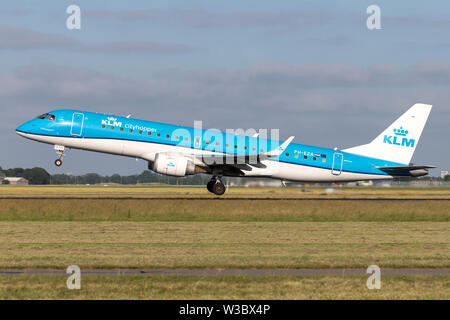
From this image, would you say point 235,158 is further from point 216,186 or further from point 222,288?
point 222,288

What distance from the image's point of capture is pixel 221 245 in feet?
71.6

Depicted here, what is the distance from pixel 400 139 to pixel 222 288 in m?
41.1

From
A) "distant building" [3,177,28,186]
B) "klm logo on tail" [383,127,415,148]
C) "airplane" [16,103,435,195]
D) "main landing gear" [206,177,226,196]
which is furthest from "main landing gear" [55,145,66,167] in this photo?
"distant building" [3,177,28,186]

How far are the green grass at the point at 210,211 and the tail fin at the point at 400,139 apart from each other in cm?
1201

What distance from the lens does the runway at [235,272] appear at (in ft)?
51.1

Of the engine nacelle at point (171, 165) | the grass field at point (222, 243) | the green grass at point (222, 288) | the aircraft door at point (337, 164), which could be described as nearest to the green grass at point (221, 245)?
the grass field at point (222, 243)

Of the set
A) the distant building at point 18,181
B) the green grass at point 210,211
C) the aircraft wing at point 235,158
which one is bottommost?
the green grass at point 210,211

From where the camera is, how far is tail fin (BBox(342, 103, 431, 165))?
51.8 metres

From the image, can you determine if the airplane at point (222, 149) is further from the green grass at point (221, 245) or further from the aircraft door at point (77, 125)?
the green grass at point (221, 245)

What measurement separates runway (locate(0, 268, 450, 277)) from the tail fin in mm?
35876

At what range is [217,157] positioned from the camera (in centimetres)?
4519

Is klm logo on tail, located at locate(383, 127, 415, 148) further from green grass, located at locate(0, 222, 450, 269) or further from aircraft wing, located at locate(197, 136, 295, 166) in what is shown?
green grass, located at locate(0, 222, 450, 269)

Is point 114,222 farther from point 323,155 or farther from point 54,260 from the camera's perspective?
point 323,155

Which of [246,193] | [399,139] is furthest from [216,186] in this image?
[246,193]
